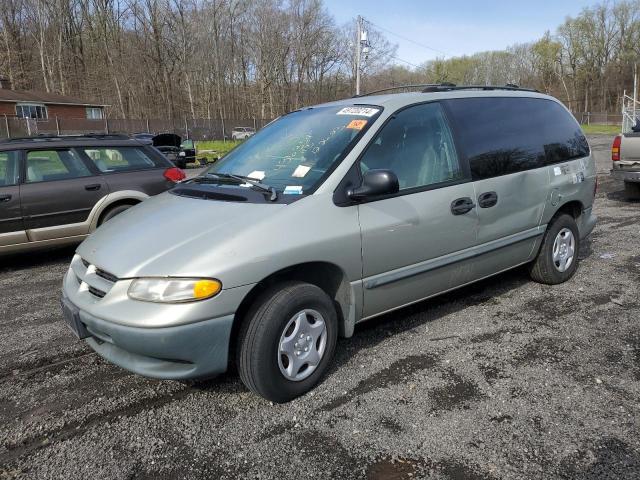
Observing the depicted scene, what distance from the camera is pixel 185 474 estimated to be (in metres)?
2.43

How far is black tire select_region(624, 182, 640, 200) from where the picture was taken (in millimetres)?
9630

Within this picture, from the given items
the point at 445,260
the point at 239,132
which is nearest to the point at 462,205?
the point at 445,260

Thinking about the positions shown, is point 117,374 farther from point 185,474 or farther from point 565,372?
point 565,372

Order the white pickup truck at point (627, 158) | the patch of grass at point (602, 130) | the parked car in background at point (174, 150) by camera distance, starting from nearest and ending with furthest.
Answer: the white pickup truck at point (627, 158) < the parked car in background at point (174, 150) < the patch of grass at point (602, 130)

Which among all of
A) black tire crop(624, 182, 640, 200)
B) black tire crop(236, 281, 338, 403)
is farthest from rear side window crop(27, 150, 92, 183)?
black tire crop(624, 182, 640, 200)

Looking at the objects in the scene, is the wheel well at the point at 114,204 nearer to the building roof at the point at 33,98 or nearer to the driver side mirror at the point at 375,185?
the driver side mirror at the point at 375,185

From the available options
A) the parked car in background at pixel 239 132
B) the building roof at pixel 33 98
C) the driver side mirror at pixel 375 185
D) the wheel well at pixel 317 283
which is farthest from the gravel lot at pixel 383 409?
the parked car in background at pixel 239 132

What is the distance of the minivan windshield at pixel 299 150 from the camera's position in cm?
325

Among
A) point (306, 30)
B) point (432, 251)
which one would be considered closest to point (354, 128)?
point (432, 251)

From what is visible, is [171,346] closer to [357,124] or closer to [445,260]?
[357,124]

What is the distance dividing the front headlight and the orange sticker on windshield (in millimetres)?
1510

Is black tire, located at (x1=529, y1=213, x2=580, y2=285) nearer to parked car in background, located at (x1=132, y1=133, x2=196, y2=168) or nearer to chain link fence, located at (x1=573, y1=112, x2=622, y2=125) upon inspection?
parked car in background, located at (x1=132, y1=133, x2=196, y2=168)

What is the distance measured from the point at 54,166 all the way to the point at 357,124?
465cm

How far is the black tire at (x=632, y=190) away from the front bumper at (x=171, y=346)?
9.60 meters
